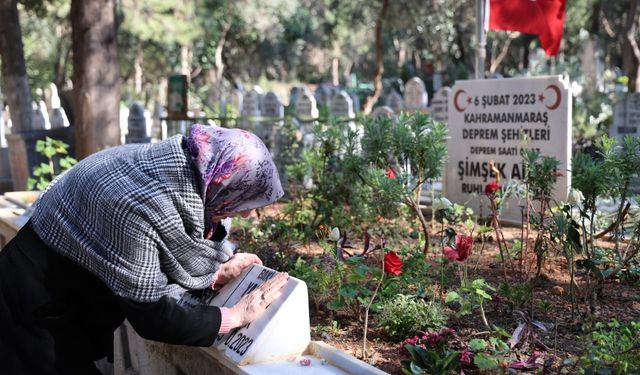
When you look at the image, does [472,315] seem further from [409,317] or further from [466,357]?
[466,357]

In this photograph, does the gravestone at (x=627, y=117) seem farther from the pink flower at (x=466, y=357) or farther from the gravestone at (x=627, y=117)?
the pink flower at (x=466, y=357)

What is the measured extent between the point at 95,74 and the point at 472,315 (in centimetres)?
572

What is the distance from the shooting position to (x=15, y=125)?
15.0 m

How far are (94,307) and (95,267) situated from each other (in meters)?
0.23

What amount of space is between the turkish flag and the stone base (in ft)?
20.5

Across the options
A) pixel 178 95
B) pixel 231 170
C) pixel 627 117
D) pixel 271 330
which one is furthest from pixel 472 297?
pixel 627 117

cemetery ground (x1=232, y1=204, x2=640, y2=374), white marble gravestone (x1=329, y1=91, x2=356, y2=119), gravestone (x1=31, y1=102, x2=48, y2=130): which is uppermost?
white marble gravestone (x1=329, y1=91, x2=356, y2=119)

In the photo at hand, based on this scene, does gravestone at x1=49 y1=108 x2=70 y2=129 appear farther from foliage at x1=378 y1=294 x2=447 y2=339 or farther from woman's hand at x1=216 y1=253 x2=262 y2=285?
foliage at x1=378 y1=294 x2=447 y2=339

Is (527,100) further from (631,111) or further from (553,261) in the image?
(631,111)

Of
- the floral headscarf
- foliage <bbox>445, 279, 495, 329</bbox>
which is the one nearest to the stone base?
foliage <bbox>445, 279, 495, 329</bbox>

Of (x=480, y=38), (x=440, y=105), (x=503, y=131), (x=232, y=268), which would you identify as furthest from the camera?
(x=440, y=105)

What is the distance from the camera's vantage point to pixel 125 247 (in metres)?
2.13

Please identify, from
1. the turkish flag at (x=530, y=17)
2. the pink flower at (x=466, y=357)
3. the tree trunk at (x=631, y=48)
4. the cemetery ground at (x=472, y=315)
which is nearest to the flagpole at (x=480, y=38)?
the turkish flag at (x=530, y=17)

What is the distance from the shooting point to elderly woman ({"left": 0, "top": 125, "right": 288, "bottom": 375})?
7.02ft
